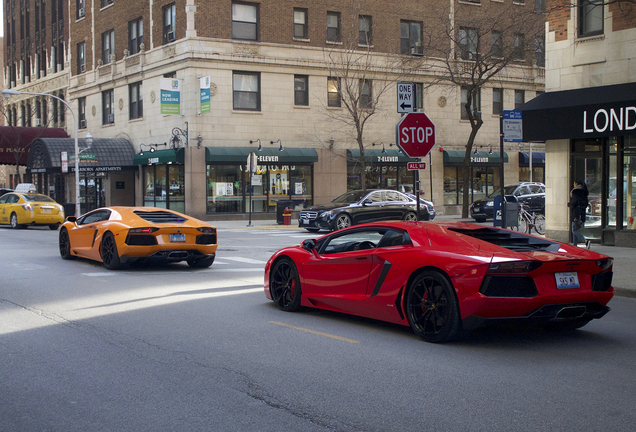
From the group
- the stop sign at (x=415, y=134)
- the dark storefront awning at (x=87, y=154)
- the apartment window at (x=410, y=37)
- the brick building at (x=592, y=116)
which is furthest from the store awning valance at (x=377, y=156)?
the stop sign at (x=415, y=134)

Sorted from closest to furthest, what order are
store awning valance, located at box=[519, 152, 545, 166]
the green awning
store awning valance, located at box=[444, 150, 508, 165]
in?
the green awning → store awning valance, located at box=[444, 150, 508, 165] → store awning valance, located at box=[519, 152, 545, 166]

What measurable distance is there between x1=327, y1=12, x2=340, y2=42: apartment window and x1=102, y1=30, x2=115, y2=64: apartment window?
13.3 m

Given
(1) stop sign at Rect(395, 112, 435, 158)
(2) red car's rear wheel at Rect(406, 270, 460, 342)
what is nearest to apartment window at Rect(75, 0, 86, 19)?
(1) stop sign at Rect(395, 112, 435, 158)

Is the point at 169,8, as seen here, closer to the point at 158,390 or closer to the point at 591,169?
the point at 591,169

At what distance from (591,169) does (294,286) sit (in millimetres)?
11728

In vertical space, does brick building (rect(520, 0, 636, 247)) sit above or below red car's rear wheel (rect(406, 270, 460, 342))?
above

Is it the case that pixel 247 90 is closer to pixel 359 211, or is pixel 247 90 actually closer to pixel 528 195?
pixel 359 211

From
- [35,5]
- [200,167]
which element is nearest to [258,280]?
[200,167]

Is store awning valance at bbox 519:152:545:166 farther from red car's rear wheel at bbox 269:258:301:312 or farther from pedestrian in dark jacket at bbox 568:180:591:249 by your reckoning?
red car's rear wheel at bbox 269:258:301:312

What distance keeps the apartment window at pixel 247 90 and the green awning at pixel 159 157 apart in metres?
3.77

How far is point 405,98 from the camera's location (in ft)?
43.3

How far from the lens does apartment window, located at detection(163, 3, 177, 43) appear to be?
34219mm

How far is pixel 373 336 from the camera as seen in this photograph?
743 cm

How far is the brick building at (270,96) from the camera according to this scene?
33344mm
